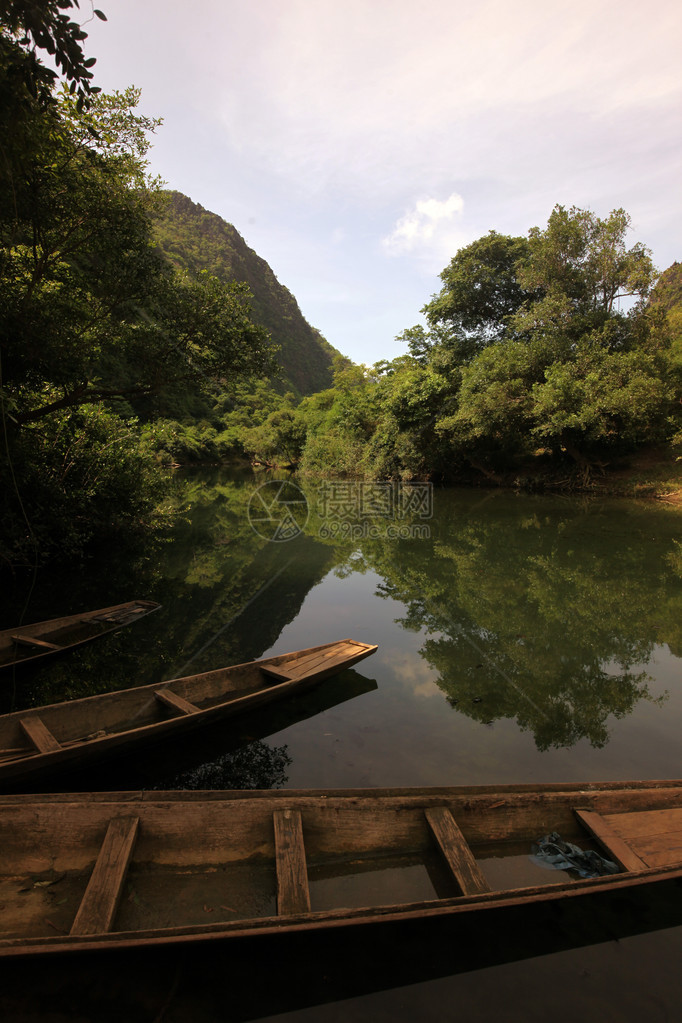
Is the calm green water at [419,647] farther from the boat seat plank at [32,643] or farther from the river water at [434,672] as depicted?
the boat seat plank at [32,643]

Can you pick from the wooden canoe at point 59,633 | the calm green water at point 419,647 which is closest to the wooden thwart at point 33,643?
the wooden canoe at point 59,633

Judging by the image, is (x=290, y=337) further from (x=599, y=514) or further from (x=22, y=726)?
(x=22, y=726)

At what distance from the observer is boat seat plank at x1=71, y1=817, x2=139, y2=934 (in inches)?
79.0

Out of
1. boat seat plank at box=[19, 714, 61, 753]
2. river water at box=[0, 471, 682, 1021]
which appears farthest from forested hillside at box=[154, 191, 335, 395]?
boat seat plank at box=[19, 714, 61, 753]

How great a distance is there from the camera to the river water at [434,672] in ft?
6.83

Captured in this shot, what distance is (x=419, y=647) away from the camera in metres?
5.96

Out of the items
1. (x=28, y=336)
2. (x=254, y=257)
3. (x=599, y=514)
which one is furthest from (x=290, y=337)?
(x=28, y=336)

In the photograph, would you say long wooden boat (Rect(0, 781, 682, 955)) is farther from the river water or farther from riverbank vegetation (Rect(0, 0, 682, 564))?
riverbank vegetation (Rect(0, 0, 682, 564))

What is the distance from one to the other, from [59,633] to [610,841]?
5.75 metres

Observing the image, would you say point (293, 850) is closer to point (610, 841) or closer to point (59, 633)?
point (610, 841)

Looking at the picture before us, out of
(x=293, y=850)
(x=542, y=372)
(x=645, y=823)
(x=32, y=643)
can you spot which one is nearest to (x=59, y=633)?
(x=32, y=643)

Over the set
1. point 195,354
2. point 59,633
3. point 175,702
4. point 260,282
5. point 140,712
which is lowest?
point 59,633

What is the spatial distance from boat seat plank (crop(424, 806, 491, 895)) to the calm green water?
84 cm

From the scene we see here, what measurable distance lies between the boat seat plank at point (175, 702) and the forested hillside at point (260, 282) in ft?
256
